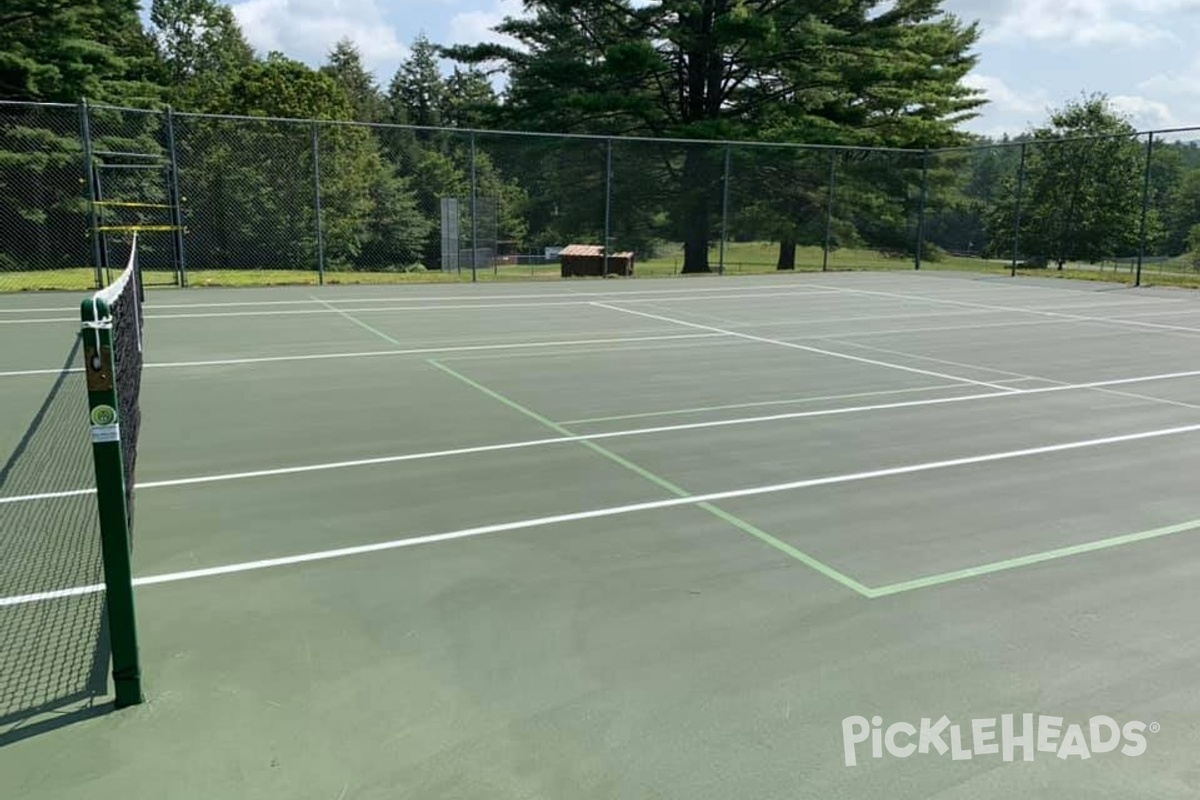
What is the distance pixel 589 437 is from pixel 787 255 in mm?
21215

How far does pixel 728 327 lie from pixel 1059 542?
822 cm

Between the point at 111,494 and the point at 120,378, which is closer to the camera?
the point at 111,494

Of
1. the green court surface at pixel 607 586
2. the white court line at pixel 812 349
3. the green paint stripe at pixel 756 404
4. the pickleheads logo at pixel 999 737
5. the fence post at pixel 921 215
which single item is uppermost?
the fence post at pixel 921 215

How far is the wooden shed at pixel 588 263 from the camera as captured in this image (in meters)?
23.2

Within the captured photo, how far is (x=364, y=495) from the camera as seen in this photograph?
484 centimetres

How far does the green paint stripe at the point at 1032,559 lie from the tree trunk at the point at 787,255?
21.8 meters

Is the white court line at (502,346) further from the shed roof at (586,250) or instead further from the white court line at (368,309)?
the shed roof at (586,250)

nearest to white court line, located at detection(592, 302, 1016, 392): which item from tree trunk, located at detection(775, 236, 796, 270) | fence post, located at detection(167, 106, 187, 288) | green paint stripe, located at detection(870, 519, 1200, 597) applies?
green paint stripe, located at detection(870, 519, 1200, 597)

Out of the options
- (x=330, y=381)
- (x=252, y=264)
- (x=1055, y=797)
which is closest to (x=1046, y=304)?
(x=330, y=381)

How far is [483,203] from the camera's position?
2420 centimetres

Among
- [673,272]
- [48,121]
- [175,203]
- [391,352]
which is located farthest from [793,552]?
[48,121]

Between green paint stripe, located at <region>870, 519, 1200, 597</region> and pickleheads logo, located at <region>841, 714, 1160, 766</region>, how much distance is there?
0.96 meters

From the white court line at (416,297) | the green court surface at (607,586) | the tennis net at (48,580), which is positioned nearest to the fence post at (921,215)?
the white court line at (416,297)

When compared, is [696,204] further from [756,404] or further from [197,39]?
[197,39]
